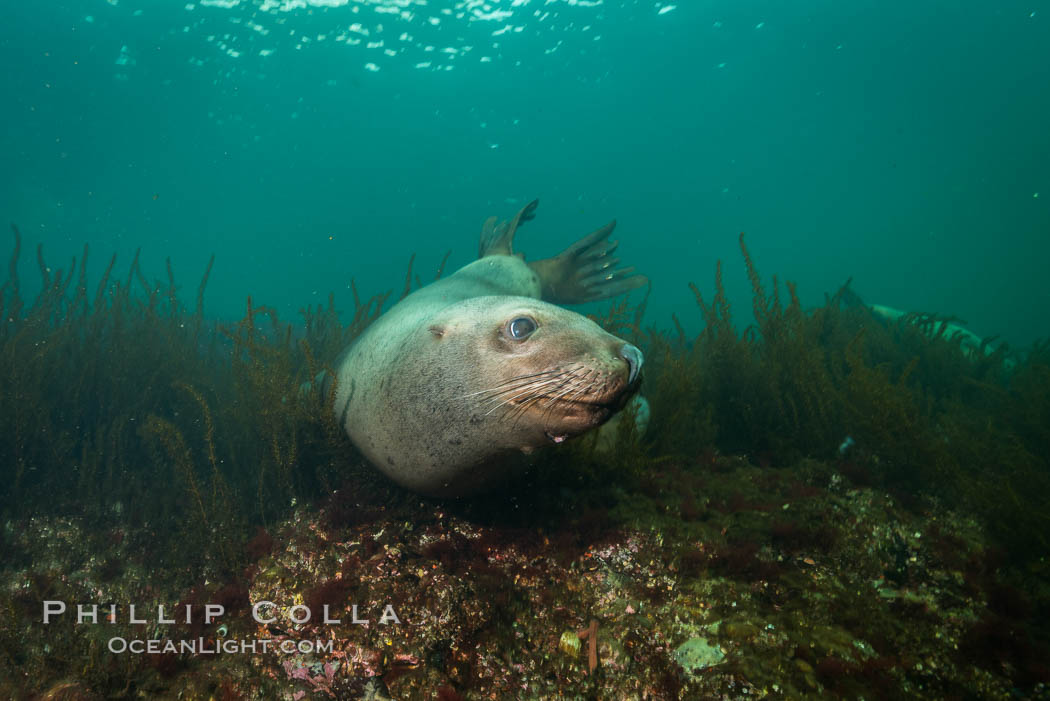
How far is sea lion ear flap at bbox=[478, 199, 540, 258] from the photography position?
573cm

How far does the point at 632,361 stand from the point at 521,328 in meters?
0.59

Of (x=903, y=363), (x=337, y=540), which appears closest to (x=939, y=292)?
(x=903, y=363)

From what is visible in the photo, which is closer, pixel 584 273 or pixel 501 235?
pixel 501 235

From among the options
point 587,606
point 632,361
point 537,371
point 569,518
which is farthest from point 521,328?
point 587,606

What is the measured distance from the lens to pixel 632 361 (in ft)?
5.95

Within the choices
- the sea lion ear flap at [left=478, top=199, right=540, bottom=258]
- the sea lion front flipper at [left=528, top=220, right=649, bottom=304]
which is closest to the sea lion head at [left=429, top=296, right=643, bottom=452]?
the sea lion ear flap at [left=478, top=199, right=540, bottom=258]

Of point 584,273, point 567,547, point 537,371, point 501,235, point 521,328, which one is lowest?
point 567,547

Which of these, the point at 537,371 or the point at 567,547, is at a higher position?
the point at 537,371

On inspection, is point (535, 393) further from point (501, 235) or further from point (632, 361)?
point (501, 235)

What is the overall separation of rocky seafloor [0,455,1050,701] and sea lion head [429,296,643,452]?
2.51ft

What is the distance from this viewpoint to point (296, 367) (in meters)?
5.56

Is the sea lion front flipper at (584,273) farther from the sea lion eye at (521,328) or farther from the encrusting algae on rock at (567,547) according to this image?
the sea lion eye at (521,328)

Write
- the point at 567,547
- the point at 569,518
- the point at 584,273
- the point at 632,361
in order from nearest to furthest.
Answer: the point at 632,361 < the point at 567,547 < the point at 569,518 < the point at 584,273

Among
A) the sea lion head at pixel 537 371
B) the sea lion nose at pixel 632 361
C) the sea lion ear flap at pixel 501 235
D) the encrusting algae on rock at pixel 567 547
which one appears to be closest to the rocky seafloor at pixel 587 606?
the encrusting algae on rock at pixel 567 547
